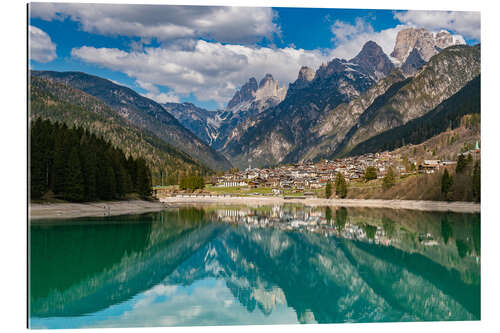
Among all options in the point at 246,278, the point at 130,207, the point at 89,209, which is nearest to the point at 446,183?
the point at 130,207

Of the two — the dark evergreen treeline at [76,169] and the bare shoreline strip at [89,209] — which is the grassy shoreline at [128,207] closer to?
the bare shoreline strip at [89,209]

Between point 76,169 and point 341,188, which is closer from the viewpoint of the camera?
point 76,169

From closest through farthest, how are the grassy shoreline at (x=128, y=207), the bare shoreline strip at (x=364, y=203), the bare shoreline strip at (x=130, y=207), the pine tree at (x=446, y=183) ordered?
the grassy shoreline at (x=128, y=207) → the bare shoreline strip at (x=130, y=207) → the bare shoreline strip at (x=364, y=203) → the pine tree at (x=446, y=183)

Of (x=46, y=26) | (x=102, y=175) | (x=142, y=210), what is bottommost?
(x=142, y=210)

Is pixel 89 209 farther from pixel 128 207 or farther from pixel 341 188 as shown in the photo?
pixel 341 188

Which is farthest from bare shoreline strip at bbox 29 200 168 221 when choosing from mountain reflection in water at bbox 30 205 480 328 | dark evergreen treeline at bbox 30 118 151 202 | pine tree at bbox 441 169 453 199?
pine tree at bbox 441 169 453 199

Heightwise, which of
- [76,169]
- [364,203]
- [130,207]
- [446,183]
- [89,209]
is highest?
[76,169]

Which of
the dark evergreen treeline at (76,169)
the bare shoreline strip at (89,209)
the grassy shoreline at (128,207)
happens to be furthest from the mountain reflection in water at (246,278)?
the dark evergreen treeline at (76,169)
